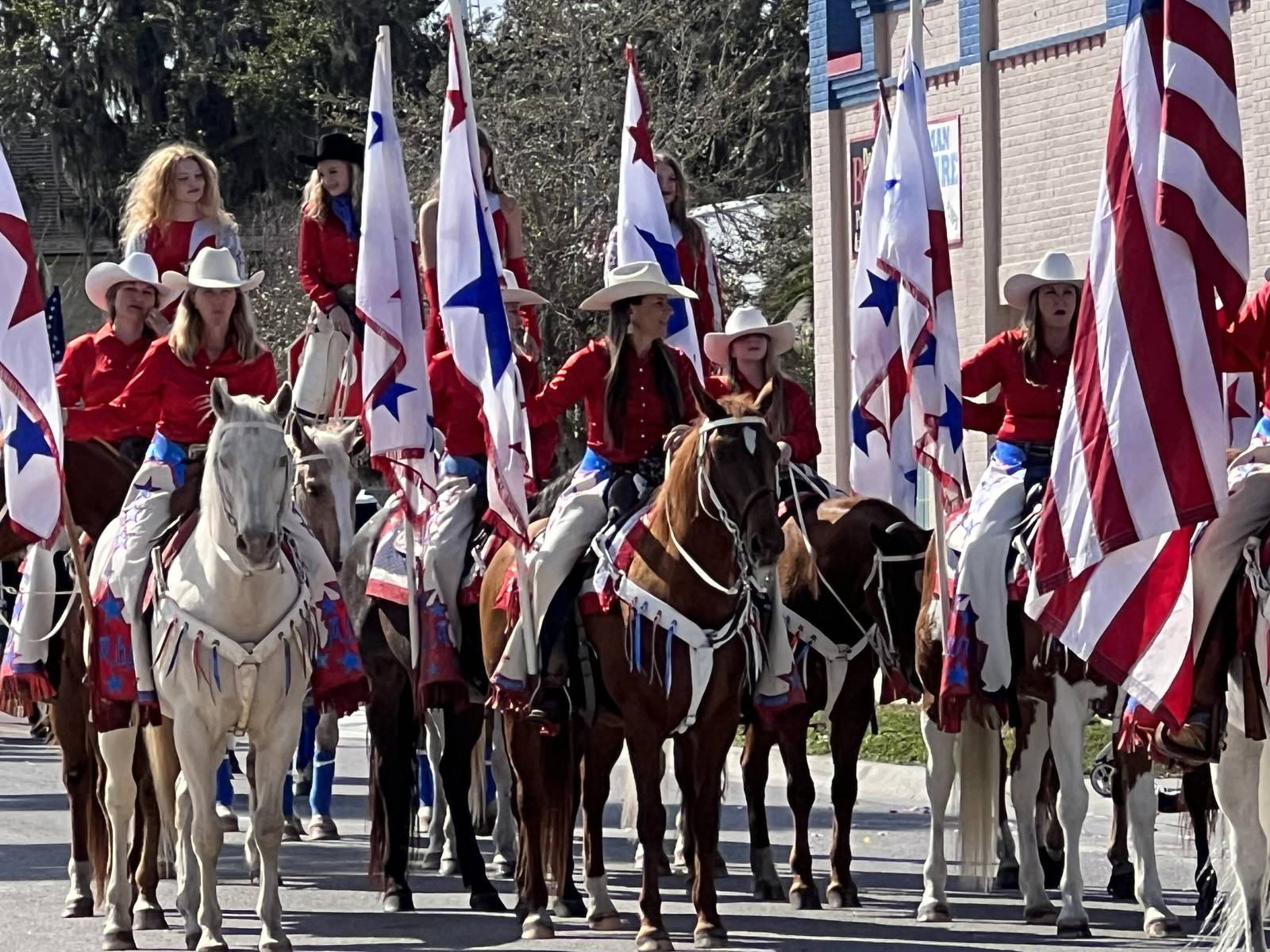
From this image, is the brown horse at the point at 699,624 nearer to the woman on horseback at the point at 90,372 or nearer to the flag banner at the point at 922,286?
the flag banner at the point at 922,286

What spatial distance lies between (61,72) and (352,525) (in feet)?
110

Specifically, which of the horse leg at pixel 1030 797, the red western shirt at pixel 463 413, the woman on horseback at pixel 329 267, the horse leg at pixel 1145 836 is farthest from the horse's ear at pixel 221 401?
the woman on horseback at pixel 329 267

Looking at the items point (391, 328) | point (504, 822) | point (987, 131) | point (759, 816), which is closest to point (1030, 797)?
point (759, 816)

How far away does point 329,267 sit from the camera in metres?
15.4

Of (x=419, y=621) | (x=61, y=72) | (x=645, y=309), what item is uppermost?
(x=61, y=72)

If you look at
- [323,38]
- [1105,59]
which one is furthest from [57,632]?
[323,38]

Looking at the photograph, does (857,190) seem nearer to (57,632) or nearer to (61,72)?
(57,632)

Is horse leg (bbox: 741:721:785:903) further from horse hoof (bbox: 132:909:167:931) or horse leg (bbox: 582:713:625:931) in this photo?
horse hoof (bbox: 132:909:167:931)

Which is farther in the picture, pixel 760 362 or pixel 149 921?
pixel 760 362

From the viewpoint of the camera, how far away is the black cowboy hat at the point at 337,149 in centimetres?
1522

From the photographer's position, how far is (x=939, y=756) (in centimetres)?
1245

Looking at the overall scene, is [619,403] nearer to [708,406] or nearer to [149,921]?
[708,406]

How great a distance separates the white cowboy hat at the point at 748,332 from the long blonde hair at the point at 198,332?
9.68 feet

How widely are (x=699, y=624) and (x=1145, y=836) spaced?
94.3 inches
